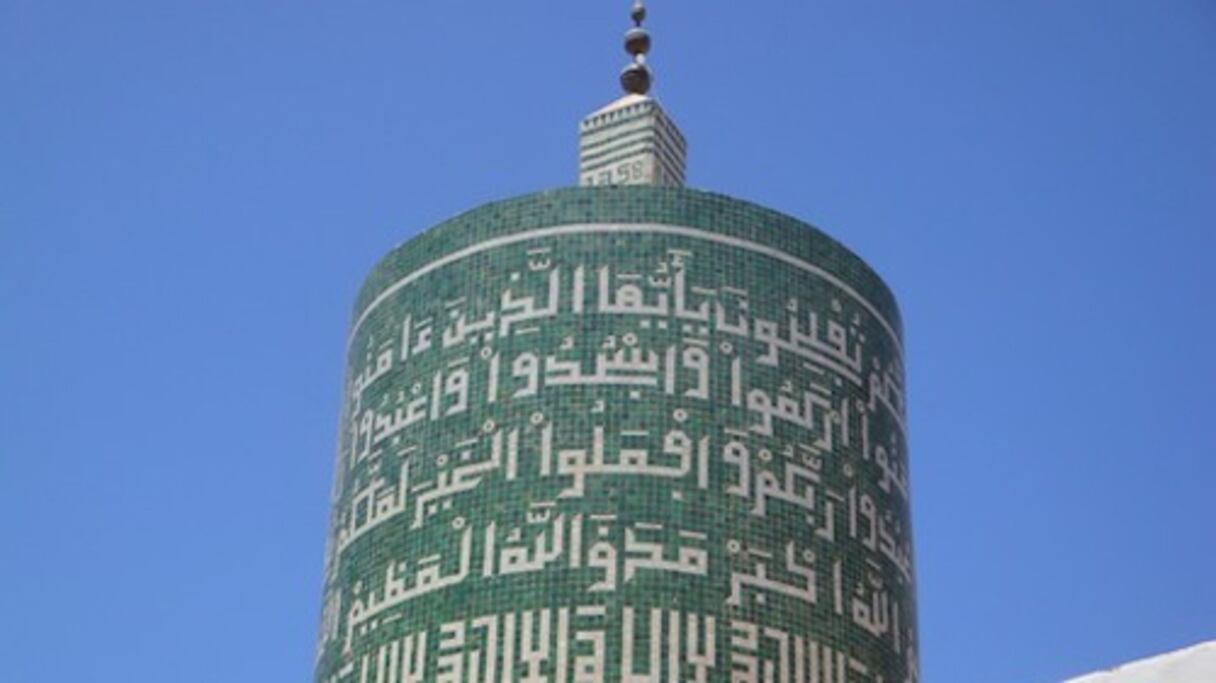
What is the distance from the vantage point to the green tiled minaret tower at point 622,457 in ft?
30.3

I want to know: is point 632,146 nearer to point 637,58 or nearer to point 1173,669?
point 637,58

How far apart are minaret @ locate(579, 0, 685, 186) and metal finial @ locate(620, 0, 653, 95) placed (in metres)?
0.07

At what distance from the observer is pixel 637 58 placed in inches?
474

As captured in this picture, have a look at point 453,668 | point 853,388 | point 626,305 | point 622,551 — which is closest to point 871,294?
point 853,388

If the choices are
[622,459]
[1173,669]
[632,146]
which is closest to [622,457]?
[622,459]

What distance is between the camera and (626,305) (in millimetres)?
9859

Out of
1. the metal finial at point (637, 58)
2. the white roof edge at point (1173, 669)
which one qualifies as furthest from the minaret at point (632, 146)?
the white roof edge at point (1173, 669)

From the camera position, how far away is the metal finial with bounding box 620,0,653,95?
11.9 metres

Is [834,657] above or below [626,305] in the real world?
below

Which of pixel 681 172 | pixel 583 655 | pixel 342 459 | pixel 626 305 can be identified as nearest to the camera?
pixel 583 655

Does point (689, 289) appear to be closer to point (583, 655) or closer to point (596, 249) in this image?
point (596, 249)

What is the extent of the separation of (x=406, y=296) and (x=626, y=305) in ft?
4.15

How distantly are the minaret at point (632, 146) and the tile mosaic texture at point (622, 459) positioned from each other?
1.25m

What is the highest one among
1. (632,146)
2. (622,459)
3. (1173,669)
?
(632,146)
